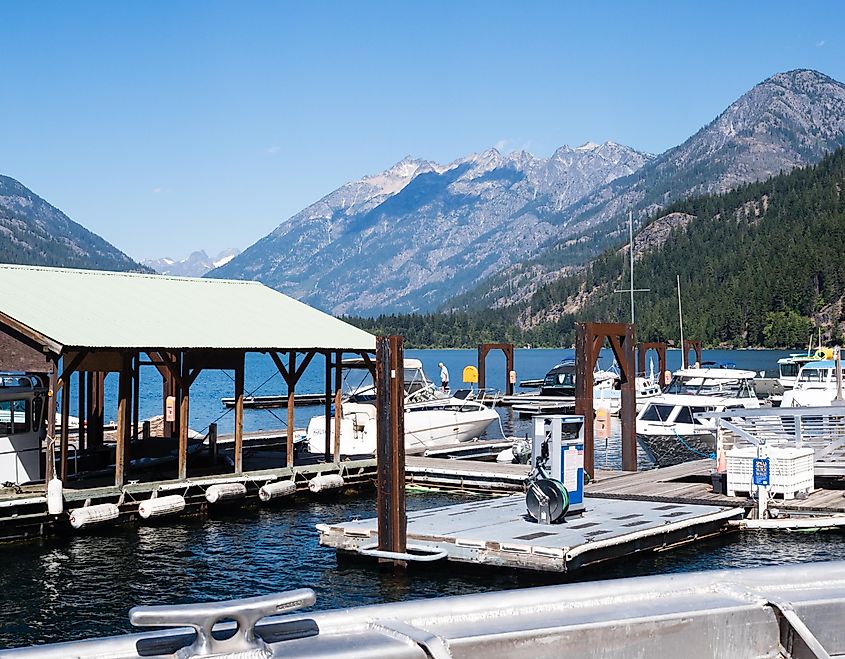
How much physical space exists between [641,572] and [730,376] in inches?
1502

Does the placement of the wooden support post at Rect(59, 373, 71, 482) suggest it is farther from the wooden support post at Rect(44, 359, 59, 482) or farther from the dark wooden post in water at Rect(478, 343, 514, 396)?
the dark wooden post in water at Rect(478, 343, 514, 396)

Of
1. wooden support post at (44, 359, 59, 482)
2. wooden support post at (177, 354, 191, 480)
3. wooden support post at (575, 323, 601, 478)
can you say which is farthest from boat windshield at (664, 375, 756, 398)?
wooden support post at (44, 359, 59, 482)

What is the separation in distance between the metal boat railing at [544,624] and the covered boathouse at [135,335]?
1877 cm

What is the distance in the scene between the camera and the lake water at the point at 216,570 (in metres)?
16.4

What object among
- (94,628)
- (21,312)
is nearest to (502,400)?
(21,312)

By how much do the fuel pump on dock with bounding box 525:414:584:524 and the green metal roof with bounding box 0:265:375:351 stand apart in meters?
8.47

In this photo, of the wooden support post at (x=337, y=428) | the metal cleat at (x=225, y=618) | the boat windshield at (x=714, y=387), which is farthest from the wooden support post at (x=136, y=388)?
the boat windshield at (x=714, y=387)

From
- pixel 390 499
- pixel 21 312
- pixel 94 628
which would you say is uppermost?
pixel 21 312

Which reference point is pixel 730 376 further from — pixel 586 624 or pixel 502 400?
pixel 586 624

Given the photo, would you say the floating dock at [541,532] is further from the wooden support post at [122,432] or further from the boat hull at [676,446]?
the boat hull at [676,446]

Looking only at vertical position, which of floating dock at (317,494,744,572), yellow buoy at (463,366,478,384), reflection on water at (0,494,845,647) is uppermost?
yellow buoy at (463,366,478,384)

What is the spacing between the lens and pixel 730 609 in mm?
3840

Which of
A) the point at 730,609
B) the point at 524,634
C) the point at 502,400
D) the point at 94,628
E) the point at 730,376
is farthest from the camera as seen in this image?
the point at 502,400

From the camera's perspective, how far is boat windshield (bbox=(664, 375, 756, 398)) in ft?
164
